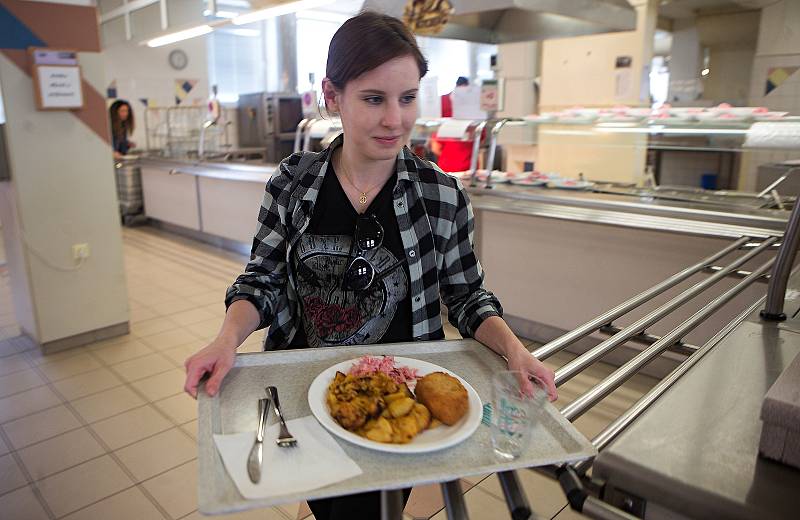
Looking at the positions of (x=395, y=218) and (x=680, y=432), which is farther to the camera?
(x=395, y=218)

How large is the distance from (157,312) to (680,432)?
13.5 feet

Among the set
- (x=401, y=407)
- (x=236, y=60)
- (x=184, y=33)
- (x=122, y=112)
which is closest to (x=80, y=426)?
(x=401, y=407)

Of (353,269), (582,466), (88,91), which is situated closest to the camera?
(582,466)

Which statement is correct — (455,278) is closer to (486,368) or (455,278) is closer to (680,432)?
(486,368)

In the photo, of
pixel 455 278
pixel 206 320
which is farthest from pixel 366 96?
pixel 206 320

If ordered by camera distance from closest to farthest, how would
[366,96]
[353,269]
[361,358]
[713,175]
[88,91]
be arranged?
[361,358]
[366,96]
[353,269]
[88,91]
[713,175]

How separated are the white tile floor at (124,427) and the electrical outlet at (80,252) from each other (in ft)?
1.91

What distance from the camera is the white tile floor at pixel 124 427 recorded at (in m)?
2.15

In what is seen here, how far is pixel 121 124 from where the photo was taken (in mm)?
7660

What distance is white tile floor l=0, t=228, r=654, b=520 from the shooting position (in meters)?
2.15

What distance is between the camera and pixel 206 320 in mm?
4117

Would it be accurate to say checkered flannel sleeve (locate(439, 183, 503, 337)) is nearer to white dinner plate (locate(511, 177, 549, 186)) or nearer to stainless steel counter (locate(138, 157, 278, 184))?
white dinner plate (locate(511, 177, 549, 186))

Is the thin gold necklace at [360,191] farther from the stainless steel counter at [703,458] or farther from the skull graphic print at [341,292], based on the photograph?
the stainless steel counter at [703,458]

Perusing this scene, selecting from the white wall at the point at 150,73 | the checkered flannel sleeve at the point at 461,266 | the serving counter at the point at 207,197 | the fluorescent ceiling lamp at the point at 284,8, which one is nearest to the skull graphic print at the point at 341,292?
the checkered flannel sleeve at the point at 461,266
